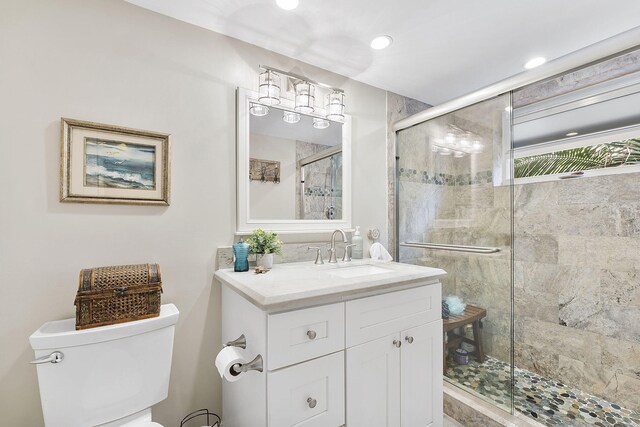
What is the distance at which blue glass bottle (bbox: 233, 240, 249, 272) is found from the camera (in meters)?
1.45

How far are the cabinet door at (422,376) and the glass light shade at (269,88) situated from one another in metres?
1.38

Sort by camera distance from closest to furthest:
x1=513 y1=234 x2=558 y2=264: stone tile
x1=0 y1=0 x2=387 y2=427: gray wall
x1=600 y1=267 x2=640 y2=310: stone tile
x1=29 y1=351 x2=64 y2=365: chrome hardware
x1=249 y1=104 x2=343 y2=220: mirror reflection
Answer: x1=29 y1=351 x2=64 y2=365: chrome hardware < x1=0 y1=0 x2=387 y2=427: gray wall < x1=249 y1=104 x2=343 y2=220: mirror reflection < x1=600 y1=267 x2=640 y2=310: stone tile < x1=513 y1=234 x2=558 y2=264: stone tile

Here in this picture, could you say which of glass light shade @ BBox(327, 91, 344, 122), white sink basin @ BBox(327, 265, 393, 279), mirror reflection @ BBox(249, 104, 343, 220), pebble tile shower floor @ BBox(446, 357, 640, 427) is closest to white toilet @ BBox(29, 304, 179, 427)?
mirror reflection @ BBox(249, 104, 343, 220)

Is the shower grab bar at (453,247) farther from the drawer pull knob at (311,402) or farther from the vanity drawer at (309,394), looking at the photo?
the drawer pull knob at (311,402)

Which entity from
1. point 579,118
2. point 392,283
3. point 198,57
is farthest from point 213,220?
point 579,118

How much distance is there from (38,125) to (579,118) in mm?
3065

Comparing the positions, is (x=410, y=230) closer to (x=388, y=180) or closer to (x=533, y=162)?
(x=388, y=180)

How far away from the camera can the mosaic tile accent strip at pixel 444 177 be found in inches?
70.7

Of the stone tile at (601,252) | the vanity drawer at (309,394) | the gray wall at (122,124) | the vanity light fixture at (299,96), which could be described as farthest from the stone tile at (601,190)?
the gray wall at (122,124)

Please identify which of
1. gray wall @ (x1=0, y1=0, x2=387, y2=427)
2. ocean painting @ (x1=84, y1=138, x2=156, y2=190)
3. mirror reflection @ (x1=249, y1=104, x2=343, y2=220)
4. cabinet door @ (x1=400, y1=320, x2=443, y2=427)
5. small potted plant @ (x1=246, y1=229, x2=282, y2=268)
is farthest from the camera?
mirror reflection @ (x1=249, y1=104, x2=343, y2=220)

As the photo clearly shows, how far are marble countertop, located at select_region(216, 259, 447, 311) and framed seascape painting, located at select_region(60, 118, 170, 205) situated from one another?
54 cm

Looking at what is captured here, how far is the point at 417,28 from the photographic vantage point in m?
1.50

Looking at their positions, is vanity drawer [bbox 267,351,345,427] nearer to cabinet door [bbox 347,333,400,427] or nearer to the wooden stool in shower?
cabinet door [bbox 347,333,400,427]

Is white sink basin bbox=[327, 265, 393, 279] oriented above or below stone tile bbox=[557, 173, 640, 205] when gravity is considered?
below
